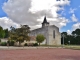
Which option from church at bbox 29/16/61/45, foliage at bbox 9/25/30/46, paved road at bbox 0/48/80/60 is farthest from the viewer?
church at bbox 29/16/61/45

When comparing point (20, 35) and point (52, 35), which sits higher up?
point (52, 35)

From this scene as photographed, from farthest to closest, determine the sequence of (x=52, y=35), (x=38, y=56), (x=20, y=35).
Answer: (x=52, y=35)
(x=20, y=35)
(x=38, y=56)

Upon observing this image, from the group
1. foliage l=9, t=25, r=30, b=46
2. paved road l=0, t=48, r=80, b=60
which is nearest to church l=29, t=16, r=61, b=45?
foliage l=9, t=25, r=30, b=46

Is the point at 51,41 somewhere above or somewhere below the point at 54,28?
below

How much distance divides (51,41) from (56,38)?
3.44 meters

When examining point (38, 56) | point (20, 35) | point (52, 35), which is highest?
point (52, 35)

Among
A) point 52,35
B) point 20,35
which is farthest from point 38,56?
point 52,35

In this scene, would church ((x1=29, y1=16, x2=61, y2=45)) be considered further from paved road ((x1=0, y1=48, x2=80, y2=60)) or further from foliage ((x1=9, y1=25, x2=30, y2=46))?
paved road ((x1=0, y1=48, x2=80, y2=60))

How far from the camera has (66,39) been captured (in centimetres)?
11475

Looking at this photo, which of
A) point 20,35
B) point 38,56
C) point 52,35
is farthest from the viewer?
point 52,35

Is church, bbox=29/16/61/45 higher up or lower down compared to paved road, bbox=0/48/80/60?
higher up

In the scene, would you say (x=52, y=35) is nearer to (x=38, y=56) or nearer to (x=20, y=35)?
(x=20, y=35)

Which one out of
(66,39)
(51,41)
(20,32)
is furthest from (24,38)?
(66,39)

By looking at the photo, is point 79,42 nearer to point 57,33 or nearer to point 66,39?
point 66,39
